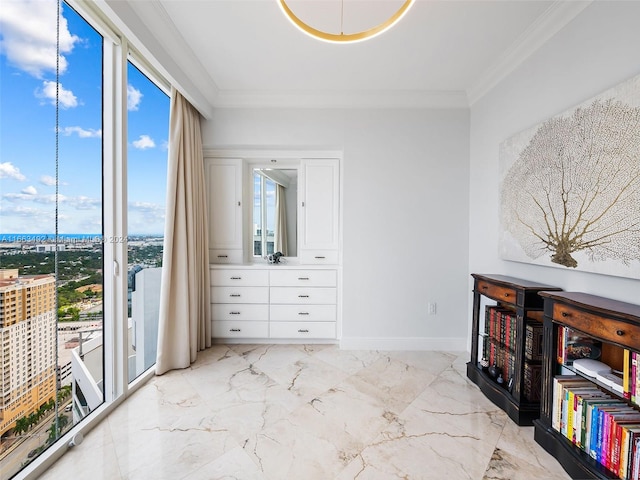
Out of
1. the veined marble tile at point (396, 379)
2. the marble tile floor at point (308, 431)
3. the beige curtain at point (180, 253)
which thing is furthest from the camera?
the beige curtain at point (180, 253)

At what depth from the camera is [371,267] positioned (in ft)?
9.91

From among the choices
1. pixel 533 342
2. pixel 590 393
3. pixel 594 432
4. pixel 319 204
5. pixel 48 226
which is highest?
pixel 319 204

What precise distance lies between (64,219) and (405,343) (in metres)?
3.06

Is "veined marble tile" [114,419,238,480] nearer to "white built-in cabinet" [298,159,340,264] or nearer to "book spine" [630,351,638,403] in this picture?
"white built-in cabinet" [298,159,340,264]

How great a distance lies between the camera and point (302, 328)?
3.10m

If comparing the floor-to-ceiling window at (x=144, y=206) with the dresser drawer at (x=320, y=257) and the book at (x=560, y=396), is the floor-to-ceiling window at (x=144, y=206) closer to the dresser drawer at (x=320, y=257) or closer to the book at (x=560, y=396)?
the dresser drawer at (x=320, y=257)

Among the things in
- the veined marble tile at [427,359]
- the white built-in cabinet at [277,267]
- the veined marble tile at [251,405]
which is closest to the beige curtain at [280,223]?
the white built-in cabinet at [277,267]

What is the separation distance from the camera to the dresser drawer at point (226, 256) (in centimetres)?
325

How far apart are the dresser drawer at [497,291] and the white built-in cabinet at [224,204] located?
250cm

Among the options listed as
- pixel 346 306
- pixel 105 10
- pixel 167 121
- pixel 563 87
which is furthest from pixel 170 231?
pixel 563 87

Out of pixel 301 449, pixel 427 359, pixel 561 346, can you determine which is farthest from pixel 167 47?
pixel 427 359

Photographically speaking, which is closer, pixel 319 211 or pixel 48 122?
pixel 48 122

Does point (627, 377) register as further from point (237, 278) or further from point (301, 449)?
point (237, 278)

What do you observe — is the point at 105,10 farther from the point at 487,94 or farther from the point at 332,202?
the point at 487,94
